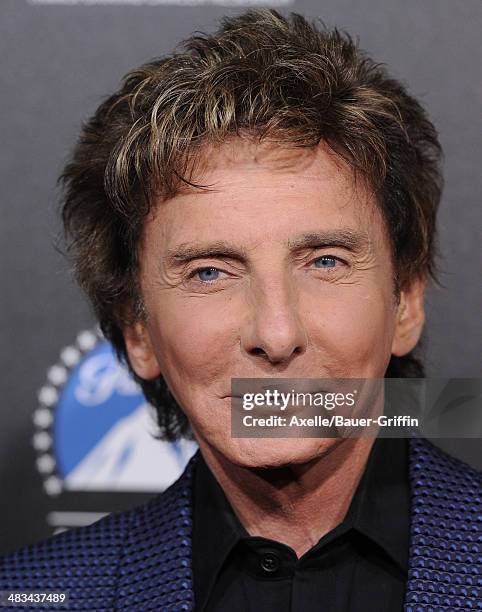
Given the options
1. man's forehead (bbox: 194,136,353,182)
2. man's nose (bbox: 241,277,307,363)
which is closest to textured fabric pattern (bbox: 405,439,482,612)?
man's nose (bbox: 241,277,307,363)

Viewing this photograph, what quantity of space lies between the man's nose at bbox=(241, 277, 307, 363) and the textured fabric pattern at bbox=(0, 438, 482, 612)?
0.28 m

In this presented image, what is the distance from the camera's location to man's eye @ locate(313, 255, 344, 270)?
4.13ft

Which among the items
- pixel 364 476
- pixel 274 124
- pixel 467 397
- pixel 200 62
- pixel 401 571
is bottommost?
pixel 401 571

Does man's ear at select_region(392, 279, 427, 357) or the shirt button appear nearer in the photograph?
the shirt button

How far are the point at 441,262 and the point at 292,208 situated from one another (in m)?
0.54

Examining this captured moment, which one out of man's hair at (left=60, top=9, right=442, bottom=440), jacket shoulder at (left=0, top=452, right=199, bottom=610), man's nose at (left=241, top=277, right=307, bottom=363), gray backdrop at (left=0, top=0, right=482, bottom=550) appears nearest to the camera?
man's nose at (left=241, top=277, right=307, bottom=363)

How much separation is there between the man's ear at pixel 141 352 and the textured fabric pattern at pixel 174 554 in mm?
132

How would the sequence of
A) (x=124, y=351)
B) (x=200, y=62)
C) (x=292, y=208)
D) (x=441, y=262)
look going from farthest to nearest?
(x=441, y=262), (x=124, y=351), (x=200, y=62), (x=292, y=208)

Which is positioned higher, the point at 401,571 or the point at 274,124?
the point at 274,124

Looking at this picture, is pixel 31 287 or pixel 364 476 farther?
pixel 31 287

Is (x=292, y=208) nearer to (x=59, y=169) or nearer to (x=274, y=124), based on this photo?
(x=274, y=124)

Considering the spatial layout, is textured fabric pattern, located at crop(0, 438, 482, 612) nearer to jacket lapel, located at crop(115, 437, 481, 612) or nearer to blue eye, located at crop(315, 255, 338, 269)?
jacket lapel, located at crop(115, 437, 481, 612)

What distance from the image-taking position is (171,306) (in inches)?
51.6

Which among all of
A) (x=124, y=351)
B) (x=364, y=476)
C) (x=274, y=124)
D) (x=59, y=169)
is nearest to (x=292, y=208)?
(x=274, y=124)
